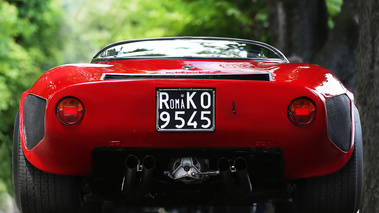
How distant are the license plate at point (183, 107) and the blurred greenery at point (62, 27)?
12.8 meters

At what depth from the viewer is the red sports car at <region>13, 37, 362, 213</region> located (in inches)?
160

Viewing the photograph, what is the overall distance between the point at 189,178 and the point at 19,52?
22316 millimetres

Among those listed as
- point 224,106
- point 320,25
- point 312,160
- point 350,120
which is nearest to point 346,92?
point 350,120

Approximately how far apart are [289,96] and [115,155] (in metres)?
1.15

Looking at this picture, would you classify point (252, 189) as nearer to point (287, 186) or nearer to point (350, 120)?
point (287, 186)

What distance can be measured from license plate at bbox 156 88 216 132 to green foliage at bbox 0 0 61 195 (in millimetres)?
20104

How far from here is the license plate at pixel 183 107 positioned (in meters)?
4.05

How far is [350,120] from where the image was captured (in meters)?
4.32

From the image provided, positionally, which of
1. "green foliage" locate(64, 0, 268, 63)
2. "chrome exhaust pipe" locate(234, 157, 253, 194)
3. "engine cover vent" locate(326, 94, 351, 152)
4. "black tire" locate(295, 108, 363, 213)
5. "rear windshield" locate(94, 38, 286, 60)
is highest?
"green foliage" locate(64, 0, 268, 63)

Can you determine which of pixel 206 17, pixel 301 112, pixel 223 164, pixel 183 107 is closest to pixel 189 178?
pixel 223 164

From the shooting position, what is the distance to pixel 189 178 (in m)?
4.34

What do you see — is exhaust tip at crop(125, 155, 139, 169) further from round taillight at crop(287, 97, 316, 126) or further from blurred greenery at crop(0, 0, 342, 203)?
blurred greenery at crop(0, 0, 342, 203)

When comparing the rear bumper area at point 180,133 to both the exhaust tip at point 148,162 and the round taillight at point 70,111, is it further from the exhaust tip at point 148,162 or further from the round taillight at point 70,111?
the exhaust tip at point 148,162

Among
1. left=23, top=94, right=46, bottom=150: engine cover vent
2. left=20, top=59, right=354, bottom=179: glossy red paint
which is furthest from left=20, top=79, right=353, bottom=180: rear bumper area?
left=23, top=94, right=46, bottom=150: engine cover vent
